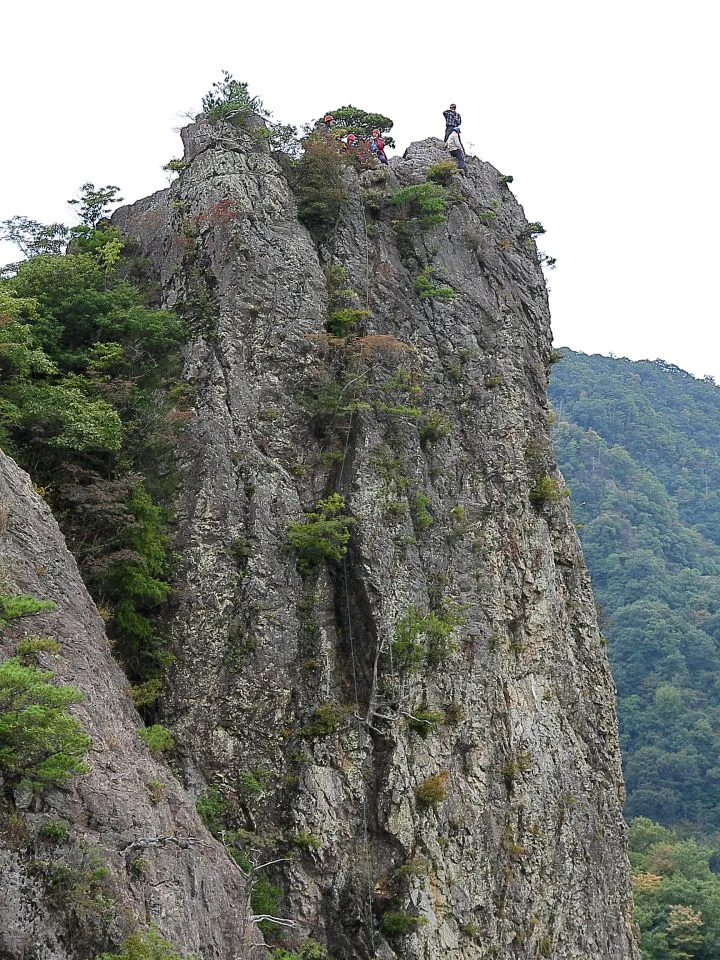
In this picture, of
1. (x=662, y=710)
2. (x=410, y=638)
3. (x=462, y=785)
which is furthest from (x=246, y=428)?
(x=662, y=710)

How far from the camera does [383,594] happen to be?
17109mm

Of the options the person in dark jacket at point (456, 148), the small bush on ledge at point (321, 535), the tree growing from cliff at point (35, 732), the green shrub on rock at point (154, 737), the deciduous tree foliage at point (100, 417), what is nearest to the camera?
the tree growing from cliff at point (35, 732)

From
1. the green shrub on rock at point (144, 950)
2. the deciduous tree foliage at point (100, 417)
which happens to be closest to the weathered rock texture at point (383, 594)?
the deciduous tree foliage at point (100, 417)

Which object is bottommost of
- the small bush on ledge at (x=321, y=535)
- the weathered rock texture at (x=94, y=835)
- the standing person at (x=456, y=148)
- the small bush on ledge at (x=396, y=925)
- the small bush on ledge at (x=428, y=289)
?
the small bush on ledge at (x=396, y=925)

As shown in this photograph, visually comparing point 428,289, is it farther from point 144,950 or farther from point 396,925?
point 144,950

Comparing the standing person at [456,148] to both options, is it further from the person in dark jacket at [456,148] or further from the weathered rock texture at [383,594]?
the weathered rock texture at [383,594]

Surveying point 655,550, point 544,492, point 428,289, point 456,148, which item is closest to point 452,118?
point 456,148

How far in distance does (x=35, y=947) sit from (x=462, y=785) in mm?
9831

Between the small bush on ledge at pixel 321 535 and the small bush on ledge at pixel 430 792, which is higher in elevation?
the small bush on ledge at pixel 321 535

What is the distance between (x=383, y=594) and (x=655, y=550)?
74.5 m

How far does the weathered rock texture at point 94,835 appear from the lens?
29.0 ft

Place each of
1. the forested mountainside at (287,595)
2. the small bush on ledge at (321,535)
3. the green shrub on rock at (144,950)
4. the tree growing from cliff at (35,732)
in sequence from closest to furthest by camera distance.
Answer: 1. the green shrub on rock at (144,950)
2. the tree growing from cliff at (35,732)
3. the forested mountainside at (287,595)
4. the small bush on ledge at (321,535)

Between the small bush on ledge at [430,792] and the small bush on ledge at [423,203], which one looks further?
the small bush on ledge at [423,203]

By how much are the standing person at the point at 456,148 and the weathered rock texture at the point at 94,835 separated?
17588 mm
